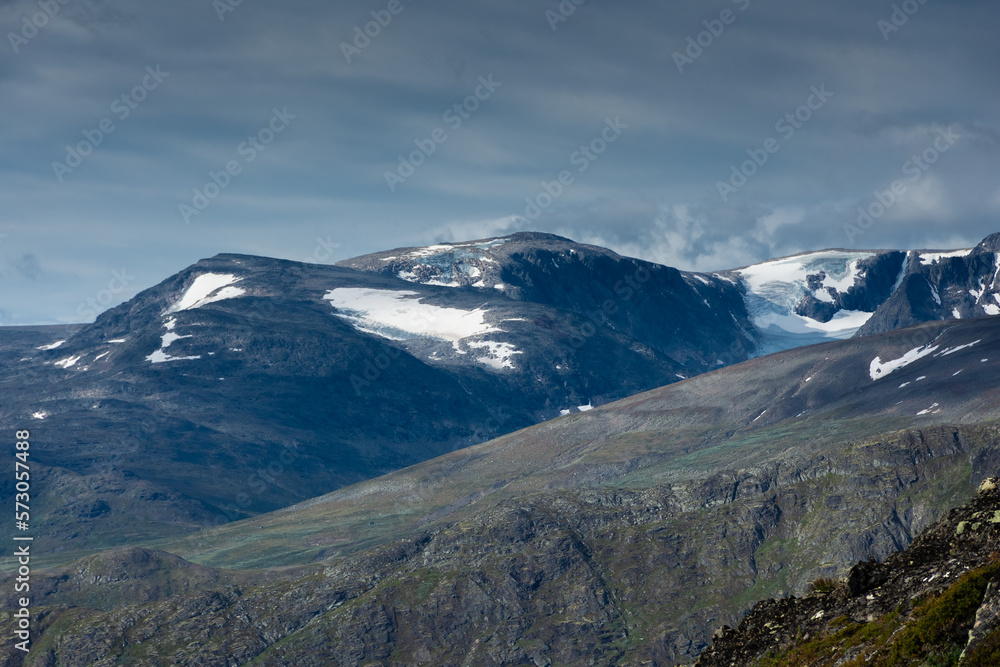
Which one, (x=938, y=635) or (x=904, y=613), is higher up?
(x=938, y=635)

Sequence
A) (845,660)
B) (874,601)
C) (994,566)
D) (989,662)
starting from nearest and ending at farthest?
(989,662) < (994,566) < (845,660) < (874,601)

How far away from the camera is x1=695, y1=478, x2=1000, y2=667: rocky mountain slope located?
2686 cm

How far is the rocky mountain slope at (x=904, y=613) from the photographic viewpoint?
88.1ft

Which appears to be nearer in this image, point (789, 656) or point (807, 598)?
point (789, 656)

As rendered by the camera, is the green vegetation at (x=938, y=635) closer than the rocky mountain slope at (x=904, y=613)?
Yes

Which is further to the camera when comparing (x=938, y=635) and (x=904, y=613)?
(x=904, y=613)

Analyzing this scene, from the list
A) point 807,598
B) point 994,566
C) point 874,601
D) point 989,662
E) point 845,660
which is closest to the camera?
point 989,662

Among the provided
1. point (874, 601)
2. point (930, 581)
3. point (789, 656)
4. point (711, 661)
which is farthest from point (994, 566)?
point (711, 661)

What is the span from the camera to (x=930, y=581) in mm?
31391

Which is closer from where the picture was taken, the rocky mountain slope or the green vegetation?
the green vegetation

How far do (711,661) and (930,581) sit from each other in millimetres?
9662

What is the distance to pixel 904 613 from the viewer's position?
3061cm

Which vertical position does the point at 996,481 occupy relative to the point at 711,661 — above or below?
above

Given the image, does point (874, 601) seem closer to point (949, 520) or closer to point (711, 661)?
point (949, 520)
